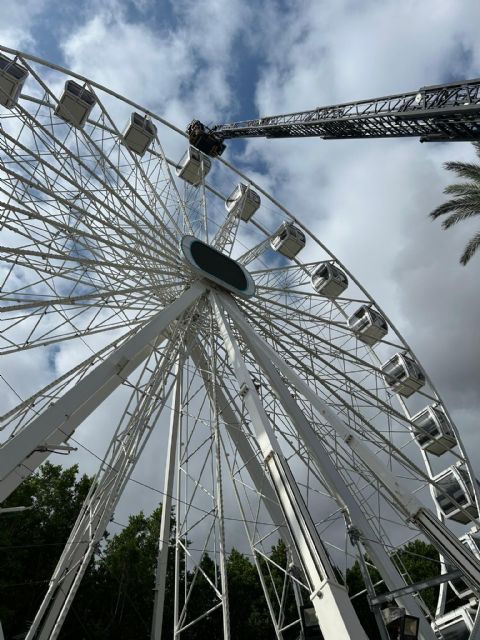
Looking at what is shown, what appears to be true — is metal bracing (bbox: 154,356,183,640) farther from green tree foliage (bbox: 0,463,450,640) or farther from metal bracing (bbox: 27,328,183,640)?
green tree foliage (bbox: 0,463,450,640)

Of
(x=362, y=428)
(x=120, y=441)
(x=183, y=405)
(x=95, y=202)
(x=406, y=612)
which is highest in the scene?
(x=95, y=202)

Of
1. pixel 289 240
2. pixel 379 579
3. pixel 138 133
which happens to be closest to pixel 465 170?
pixel 289 240

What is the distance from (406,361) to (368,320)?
208 cm

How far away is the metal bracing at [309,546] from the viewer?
19.0 ft

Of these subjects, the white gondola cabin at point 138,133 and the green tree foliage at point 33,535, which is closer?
the white gondola cabin at point 138,133

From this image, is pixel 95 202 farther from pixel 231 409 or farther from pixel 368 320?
pixel 368 320

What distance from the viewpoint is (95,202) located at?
1292cm

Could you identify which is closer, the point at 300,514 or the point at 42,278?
the point at 300,514

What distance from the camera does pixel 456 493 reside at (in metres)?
15.3

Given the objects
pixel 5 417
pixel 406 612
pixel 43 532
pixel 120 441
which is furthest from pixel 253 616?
pixel 406 612

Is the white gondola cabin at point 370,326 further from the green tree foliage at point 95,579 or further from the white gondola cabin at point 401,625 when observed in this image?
the white gondola cabin at point 401,625

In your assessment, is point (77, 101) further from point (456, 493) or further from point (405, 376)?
point (456, 493)

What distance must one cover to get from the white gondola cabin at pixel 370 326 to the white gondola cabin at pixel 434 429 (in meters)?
3.26

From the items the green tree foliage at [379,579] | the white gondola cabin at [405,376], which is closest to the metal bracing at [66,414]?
the white gondola cabin at [405,376]
